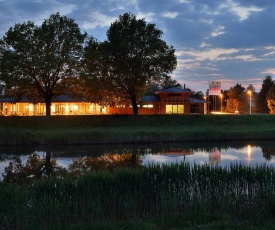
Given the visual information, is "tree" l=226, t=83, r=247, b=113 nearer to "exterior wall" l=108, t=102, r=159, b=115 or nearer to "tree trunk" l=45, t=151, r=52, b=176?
"exterior wall" l=108, t=102, r=159, b=115

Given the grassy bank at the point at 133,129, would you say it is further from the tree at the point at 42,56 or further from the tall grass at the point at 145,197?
the tall grass at the point at 145,197

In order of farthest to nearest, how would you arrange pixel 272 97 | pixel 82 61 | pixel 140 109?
pixel 272 97 < pixel 140 109 < pixel 82 61

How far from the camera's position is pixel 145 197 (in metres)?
9.48

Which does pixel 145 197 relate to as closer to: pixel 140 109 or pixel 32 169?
pixel 32 169

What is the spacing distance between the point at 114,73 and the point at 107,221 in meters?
38.7

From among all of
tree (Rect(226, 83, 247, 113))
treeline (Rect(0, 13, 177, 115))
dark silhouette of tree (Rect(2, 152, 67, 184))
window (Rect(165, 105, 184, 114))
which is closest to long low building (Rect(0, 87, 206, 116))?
window (Rect(165, 105, 184, 114))

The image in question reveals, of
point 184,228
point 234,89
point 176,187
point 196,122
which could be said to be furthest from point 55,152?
point 234,89

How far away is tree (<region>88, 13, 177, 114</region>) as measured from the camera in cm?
4578

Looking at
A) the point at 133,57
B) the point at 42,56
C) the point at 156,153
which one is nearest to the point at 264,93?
the point at 133,57

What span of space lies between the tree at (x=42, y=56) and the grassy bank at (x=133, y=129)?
4.11 m

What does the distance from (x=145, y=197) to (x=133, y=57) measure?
38.0 m

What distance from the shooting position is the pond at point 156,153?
2245cm

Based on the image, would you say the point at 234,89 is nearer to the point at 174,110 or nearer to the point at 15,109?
the point at 174,110

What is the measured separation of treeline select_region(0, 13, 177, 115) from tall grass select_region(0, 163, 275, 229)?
113 ft
